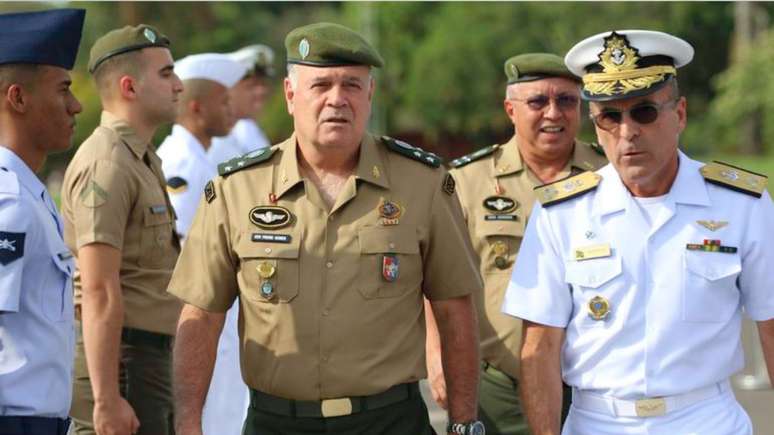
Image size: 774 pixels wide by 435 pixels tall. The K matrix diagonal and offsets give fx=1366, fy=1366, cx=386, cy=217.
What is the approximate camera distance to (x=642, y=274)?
433 cm

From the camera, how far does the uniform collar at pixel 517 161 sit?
6141 mm

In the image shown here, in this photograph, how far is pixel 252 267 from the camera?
4578 millimetres

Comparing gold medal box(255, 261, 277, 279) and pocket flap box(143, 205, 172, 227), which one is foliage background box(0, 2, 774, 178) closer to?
pocket flap box(143, 205, 172, 227)

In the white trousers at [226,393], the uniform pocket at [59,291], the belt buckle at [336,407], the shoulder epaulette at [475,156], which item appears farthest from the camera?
the white trousers at [226,393]

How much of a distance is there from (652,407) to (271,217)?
140 cm

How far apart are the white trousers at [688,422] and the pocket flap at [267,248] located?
1109mm

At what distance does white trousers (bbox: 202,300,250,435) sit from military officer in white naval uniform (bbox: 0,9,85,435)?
262 centimetres

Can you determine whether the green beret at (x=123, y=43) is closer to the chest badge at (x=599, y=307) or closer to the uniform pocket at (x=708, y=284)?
the chest badge at (x=599, y=307)

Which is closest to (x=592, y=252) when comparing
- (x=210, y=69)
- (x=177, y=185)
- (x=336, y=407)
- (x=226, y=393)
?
(x=336, y=407)

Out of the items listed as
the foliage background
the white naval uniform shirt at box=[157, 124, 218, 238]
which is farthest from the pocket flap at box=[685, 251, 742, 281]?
the foliage background

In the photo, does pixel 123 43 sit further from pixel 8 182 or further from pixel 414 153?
pixel 8 182

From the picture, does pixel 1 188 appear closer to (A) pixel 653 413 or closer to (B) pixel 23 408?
(B) pixel 23 408

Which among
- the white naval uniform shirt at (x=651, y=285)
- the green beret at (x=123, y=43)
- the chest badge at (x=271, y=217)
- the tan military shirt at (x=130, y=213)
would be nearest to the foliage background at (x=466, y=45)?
the green beret at (x=123, y=43)

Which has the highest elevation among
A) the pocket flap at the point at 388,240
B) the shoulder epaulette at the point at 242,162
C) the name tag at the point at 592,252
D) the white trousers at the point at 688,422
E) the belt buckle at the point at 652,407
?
the shoulder epaulette at the point at 242,162
